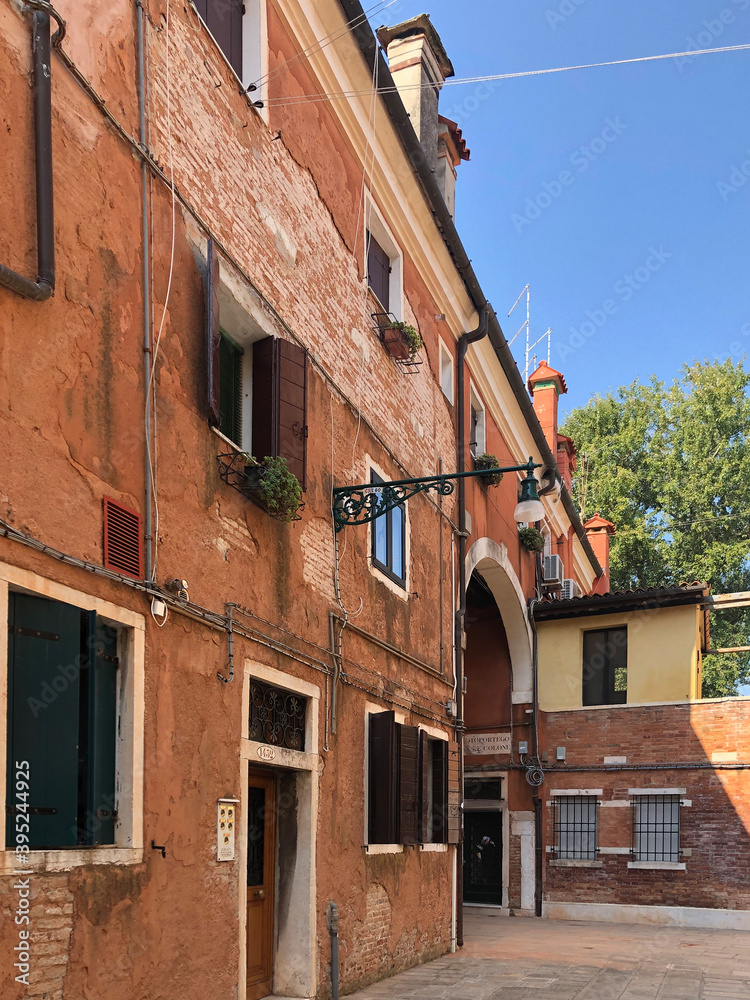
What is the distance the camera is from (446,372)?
15422 mm

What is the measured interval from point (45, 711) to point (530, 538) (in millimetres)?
15955

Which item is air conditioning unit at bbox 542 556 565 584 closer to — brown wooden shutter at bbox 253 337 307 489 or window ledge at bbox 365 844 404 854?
window ledge at bbox 365 844 404 854

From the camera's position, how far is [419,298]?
13.9m

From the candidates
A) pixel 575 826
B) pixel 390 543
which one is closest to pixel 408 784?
pixel 390 543

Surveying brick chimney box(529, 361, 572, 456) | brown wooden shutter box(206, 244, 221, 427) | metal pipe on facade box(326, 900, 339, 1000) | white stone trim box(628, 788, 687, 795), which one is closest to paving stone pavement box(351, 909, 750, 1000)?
metal pipe on facade box(326, 900, 339, 1000)

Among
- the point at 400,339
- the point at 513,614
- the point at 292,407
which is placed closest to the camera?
the point at 292,407

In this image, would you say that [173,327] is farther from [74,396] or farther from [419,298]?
[419,298]

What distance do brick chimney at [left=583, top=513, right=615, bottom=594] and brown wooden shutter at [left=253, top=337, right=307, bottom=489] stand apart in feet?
78.0

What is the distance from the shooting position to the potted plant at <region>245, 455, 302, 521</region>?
7.96 meters

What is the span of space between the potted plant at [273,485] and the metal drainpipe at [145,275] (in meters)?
1.39

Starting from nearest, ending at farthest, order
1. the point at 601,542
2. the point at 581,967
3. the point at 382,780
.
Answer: the point at 382,780 → the point at 581,967 → the point at 601,542

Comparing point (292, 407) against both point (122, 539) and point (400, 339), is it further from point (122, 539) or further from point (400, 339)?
point (400, 339)

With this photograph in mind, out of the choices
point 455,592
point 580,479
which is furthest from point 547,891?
point 580,479

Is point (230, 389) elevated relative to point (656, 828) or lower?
elevated
